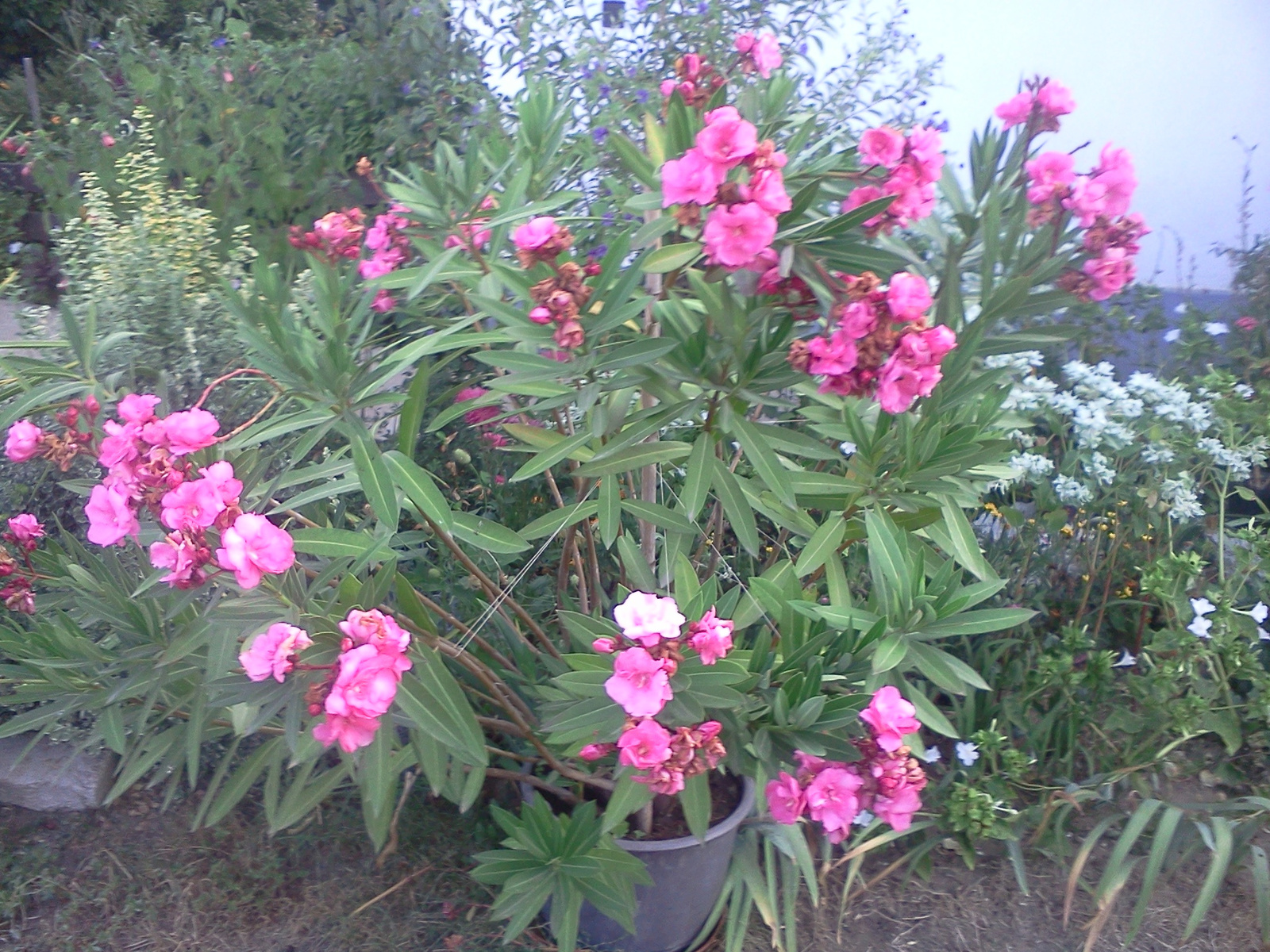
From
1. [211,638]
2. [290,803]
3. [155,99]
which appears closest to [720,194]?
[211,638]

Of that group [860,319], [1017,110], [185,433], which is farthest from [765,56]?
[185,433]

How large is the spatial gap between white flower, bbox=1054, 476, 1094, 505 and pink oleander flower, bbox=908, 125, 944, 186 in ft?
4.21

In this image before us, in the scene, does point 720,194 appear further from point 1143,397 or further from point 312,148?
point 312,148

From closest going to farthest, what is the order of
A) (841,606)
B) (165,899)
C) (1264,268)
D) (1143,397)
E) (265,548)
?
(265,548), (841,606), (165,899), (1143,397), (1264,268)

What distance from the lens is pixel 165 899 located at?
2.05 m

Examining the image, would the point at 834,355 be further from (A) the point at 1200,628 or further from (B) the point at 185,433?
(A) the point at 1200,628

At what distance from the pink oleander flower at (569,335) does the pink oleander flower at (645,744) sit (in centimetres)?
52

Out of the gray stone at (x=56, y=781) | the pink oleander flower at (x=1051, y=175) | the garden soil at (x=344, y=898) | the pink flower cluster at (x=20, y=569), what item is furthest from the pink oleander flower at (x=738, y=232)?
the gray stone at (x=56, y=781)

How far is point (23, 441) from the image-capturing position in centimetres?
139

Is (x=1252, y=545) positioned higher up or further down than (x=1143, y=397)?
further down

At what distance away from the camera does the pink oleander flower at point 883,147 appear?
4.33ft

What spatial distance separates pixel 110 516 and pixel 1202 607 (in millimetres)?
2240

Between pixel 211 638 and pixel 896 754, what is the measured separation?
100 centimetres

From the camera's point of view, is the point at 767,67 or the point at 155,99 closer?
the point at 767,67
